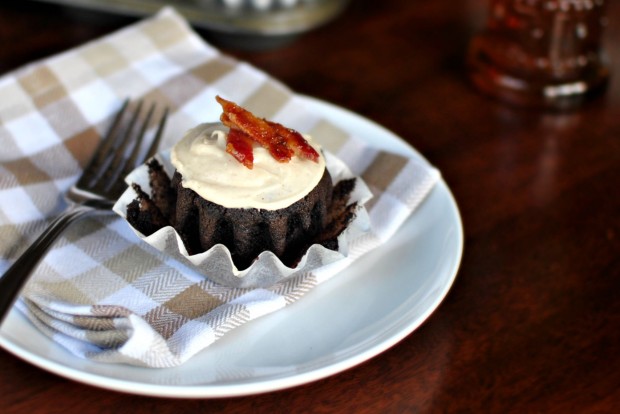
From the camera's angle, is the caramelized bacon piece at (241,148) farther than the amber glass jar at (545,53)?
No

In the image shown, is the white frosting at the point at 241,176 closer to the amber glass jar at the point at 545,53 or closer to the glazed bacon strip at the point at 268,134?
the glazed bacon strip at the point at 268,134

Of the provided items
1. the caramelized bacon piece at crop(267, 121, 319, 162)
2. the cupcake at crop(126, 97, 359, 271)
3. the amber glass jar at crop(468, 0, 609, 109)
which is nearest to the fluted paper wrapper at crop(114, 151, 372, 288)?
the cupcake at crop(126, 97, 359, 271)

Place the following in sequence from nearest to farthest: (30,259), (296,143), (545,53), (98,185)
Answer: (30,259) → (296,143) → (98,185) → (545,53)

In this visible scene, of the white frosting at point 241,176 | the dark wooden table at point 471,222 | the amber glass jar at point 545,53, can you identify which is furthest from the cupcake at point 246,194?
the amber glass jar at point 545,53

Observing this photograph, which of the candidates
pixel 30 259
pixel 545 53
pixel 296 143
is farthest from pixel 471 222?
pixel 30 259

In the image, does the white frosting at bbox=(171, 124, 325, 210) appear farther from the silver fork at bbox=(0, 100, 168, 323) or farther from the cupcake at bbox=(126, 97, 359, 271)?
the silver fork at bbox=(0, 100, 168, 323)

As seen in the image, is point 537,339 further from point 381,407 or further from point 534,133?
point 534,133

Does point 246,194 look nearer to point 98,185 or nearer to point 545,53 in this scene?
point 98,185
